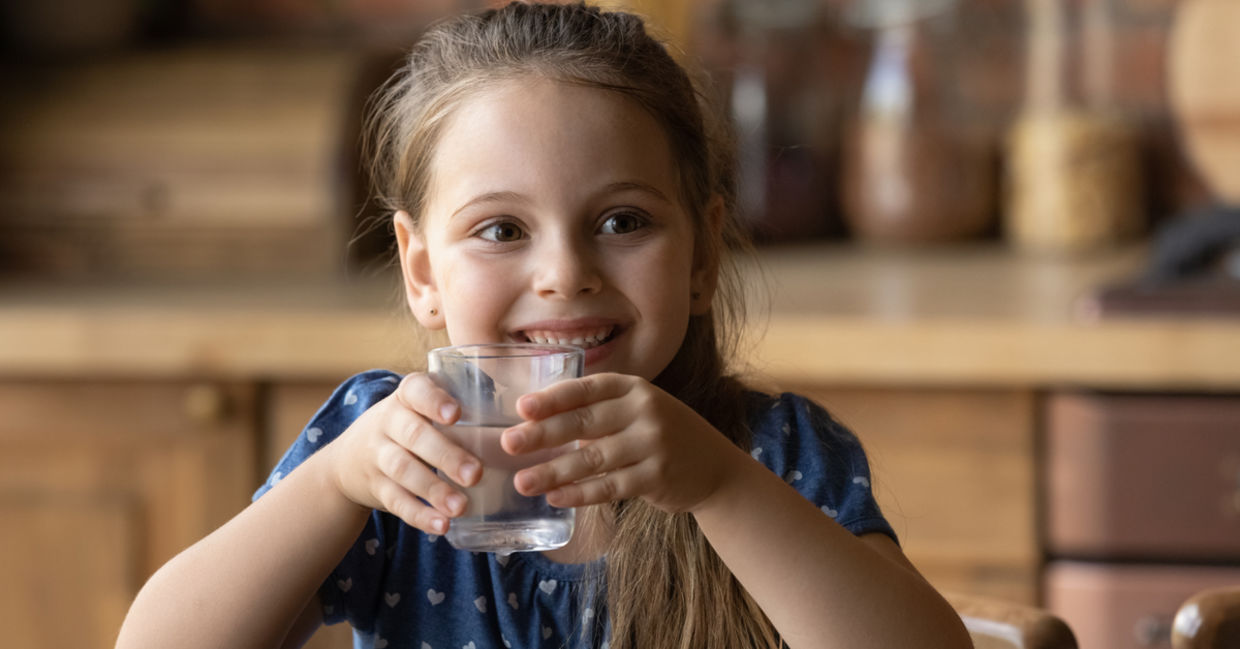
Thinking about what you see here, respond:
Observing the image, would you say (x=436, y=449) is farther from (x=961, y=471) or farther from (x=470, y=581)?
(x=961, y=471)

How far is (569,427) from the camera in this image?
0.72m

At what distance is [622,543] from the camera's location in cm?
98

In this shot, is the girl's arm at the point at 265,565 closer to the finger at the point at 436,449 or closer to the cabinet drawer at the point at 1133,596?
the finger at the point at 436,449

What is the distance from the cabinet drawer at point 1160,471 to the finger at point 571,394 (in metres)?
0.83

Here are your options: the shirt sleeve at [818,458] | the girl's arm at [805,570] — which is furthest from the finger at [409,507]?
the shirt sleeve at [818,458]

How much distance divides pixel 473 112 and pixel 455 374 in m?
0.23

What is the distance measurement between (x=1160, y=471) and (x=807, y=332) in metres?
0.36

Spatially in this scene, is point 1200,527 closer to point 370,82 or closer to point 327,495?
point 327,495

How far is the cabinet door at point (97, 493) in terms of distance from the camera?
162 centimetres

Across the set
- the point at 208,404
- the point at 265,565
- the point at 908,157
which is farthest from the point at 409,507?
the point at 908,157

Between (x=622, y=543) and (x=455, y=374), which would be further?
(x=622, y=543)

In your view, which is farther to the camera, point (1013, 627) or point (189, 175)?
point (189, 175)

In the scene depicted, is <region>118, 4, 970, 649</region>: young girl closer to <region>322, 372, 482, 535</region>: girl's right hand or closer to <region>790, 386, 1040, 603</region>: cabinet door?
<region>322, 372, 482, 535</region>: girl's right hand

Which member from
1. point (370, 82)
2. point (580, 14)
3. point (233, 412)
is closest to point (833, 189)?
point (370, 82)
